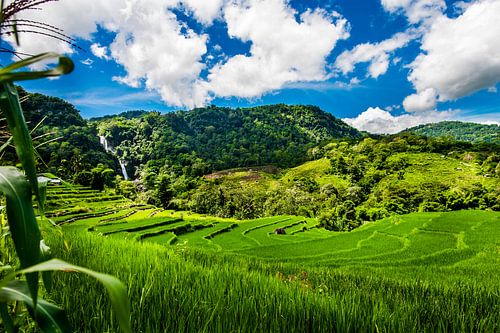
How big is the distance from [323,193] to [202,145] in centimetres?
10983

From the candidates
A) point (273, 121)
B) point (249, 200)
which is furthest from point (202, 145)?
point (249, 200)

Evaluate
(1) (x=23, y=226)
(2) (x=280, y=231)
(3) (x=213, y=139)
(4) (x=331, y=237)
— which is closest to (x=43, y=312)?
(1) (x=23, y=226)

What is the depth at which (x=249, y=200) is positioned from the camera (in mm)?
51094

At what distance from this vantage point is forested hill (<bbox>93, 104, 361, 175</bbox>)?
112 metres

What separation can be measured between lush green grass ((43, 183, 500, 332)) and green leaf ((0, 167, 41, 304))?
0.67 metres

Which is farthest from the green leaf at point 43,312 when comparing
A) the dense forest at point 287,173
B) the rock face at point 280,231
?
the rock face at point 280,231

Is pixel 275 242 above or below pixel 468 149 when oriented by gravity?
below

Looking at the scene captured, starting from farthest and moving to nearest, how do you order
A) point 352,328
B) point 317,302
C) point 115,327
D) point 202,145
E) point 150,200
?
point 202,145
point 150,200
point 317,302
point 352,328
point 115,327

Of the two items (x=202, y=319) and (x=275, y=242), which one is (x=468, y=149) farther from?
(x=202, y=319)

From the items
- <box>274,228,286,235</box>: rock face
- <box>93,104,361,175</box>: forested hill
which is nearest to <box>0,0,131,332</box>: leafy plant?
<box>274,228,286,235</box>: rock face

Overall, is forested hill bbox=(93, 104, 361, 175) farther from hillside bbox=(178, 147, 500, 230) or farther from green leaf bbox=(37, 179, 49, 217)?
green leaf bbox=(37, 179, 49, 217)

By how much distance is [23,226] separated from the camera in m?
0.52

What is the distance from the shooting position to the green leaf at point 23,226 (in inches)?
19.4

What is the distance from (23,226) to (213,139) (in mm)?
164725
